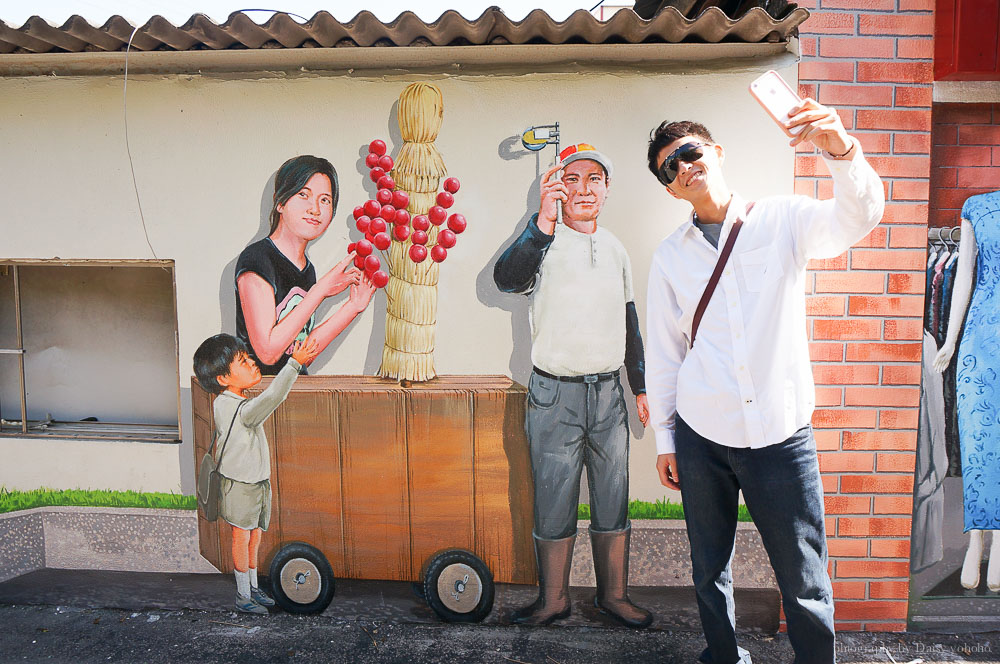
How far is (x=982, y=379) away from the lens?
3.09 m

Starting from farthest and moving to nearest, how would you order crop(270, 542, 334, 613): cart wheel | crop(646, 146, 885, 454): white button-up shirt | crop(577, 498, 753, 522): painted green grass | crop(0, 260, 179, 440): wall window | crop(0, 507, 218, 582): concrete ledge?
crop(0, 260, 179, 440): wall window < crop(0, 507, 218, 582): concrete ledge < crop(270, 542, 334, 613): cart wheel < crop(577, 498, 753, 522): painted green grass < crop(646, 146, 885, 454): white button-up shirt

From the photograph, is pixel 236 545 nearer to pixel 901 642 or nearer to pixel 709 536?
pixel 709 536

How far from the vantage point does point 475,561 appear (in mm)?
3160

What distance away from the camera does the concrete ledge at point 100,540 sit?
3371 millimetres

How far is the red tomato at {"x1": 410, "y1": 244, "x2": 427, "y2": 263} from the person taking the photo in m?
3.10

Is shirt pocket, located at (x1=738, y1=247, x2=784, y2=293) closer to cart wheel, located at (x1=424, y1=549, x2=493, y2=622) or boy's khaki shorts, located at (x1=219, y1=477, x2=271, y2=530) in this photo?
cart wheel, located at (x1=424, y1=549, x2=493, y2=622)

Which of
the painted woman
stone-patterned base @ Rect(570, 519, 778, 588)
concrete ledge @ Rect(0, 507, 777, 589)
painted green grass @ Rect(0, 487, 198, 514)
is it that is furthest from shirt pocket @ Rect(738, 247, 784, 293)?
painted green grass @ Rect(0, 487, 198, 514)

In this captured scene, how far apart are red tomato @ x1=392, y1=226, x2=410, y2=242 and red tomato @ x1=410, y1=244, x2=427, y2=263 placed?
8 cm

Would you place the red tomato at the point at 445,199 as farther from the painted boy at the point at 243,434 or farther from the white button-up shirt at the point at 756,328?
the white button-up shirt at the point at 756,328

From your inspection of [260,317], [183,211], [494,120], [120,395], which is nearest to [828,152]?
[494,120]

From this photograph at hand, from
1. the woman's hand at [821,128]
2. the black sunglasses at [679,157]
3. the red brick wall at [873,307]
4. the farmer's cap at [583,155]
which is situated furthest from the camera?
the farmer's cap at [583,155]

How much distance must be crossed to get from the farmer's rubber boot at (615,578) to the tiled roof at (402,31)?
7.89 ft

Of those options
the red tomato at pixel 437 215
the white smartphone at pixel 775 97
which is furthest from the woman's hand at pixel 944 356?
the red tomato at pixel 437 215

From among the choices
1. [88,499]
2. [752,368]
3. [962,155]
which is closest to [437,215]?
[752,368]
